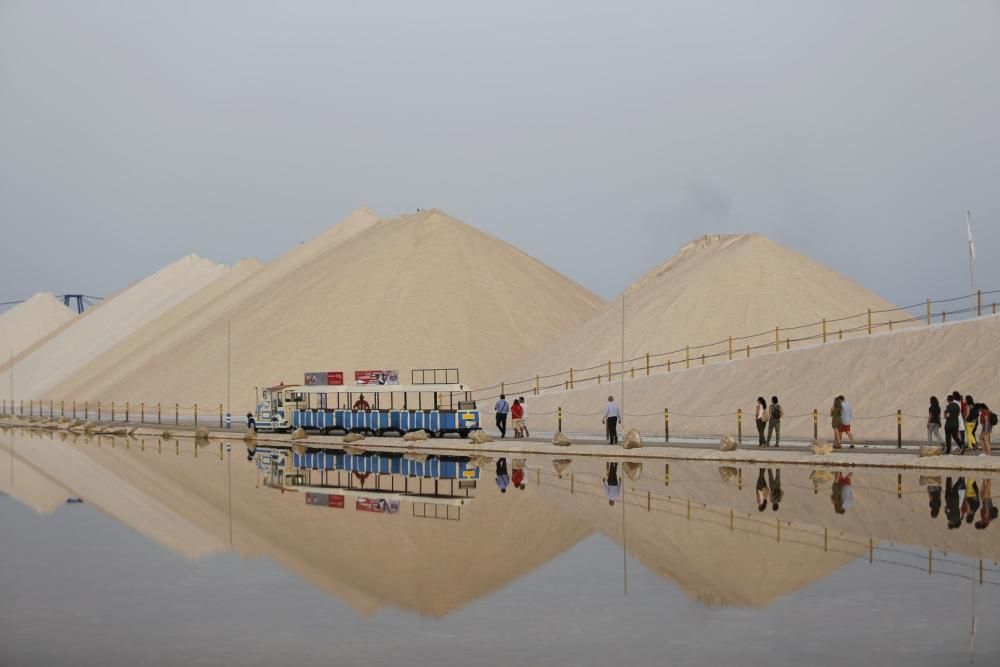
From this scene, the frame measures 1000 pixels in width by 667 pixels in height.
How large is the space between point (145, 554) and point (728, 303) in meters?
53.4

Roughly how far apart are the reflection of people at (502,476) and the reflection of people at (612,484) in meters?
2.24

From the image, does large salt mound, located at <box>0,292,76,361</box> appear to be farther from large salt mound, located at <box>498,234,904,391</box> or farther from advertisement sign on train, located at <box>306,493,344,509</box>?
advertisement sign on train, located at <box>306,493,344,509</box>

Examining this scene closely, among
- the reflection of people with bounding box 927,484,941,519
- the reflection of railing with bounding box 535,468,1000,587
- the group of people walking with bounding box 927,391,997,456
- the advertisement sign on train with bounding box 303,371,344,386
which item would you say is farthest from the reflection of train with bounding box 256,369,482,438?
the reflection of people with bounding box 927,484,941,519

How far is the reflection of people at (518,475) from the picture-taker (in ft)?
87.2

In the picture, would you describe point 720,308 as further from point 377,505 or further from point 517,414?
point 377,505

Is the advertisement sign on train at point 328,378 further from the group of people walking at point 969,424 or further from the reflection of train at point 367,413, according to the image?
the group of people walking at point 969,424

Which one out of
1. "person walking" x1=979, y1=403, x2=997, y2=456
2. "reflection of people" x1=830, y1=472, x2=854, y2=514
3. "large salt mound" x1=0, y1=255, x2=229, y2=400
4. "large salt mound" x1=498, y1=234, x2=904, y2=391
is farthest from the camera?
"large salt mound" x1=0, y1=255, x2=229, y2=400

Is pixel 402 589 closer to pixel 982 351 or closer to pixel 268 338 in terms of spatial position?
pixel 982 351

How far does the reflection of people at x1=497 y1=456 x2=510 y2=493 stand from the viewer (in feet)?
85.4

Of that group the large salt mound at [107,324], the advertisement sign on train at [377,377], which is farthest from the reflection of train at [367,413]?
the large salt mound at [107,324]

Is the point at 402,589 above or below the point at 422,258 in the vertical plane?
below

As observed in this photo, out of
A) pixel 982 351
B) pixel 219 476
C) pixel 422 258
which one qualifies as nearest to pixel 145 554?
pixel 219 476

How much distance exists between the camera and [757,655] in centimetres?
1025

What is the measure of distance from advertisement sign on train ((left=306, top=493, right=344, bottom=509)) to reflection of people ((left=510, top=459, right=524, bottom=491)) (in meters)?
4.04
